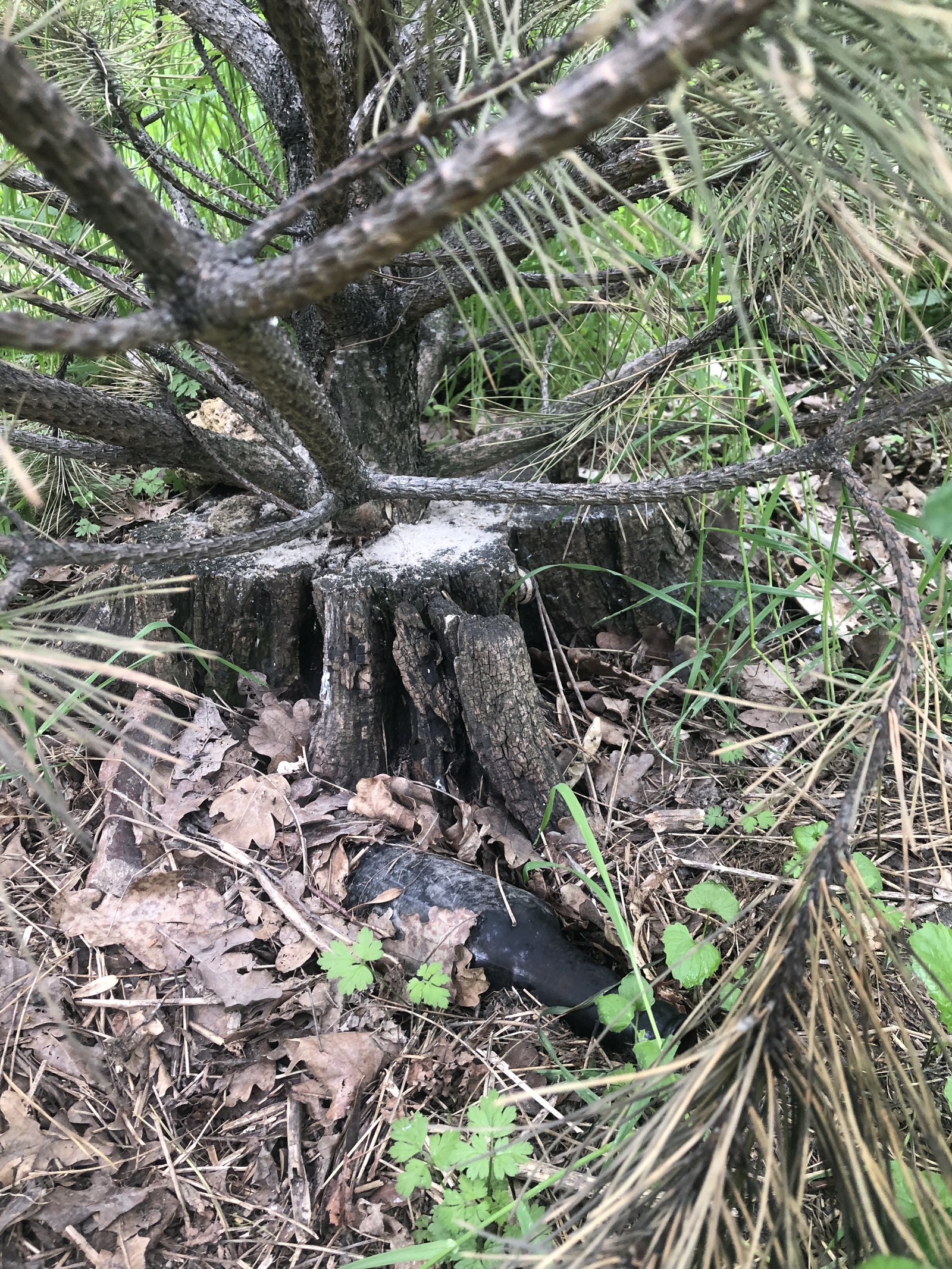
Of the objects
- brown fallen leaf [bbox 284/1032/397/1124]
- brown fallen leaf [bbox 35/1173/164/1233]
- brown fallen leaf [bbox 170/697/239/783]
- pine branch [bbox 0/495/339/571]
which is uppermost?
pine branch [bbox 0/495/339/571]

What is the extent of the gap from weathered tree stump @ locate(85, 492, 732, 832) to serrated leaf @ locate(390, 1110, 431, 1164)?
2.23 feet

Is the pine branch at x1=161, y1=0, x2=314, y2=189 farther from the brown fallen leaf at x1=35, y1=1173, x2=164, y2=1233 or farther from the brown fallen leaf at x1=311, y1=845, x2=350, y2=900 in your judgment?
the brown fallen leaf at x1=35, y1=1173, x2=164, y2=1233

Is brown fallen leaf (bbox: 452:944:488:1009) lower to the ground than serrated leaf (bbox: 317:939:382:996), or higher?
lower

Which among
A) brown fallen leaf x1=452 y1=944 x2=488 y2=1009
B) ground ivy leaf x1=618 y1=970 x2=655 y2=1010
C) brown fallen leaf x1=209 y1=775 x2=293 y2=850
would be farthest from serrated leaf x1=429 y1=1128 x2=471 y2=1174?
brown fallen leaf x1=209 y1=775 x2=293 y2=850

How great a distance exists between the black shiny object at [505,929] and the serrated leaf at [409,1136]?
0.32 m

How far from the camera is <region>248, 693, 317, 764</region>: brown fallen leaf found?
1.86 m

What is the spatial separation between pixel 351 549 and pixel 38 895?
1.09m

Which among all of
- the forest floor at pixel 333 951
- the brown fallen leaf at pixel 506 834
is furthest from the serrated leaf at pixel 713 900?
the brown fallen leaf at pixel 506 834

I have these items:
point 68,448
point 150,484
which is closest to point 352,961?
→ point 68,448

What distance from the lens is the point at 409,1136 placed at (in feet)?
4.08

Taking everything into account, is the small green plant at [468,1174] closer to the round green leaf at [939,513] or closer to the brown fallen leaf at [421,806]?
the brown fallen leaf at [421,806]

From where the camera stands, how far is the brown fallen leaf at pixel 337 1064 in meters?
1.36

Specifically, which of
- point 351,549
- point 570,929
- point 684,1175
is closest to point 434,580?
point 351,549

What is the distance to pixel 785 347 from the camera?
9.21ft
